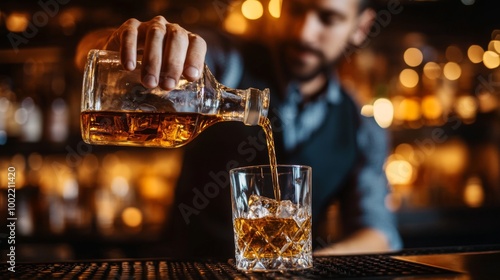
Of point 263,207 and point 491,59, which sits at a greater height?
point 491,59

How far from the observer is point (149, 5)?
3287 millimetres

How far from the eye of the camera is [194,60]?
41.8 inches

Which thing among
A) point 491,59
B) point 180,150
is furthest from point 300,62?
point 491,59

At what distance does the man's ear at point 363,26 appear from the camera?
315cm

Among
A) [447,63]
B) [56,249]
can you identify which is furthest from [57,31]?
[447,63]

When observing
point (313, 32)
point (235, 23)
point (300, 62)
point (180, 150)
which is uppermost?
point (235, 23)

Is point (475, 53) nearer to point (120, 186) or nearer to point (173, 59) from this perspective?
point (120, 186)

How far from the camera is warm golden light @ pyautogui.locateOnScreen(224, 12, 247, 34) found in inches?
128

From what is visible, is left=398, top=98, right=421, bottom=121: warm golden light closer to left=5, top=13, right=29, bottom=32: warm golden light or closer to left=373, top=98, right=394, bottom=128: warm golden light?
left=373, top=98, right=394, bottom=128: warm golden light

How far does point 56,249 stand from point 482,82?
2705 millimetres

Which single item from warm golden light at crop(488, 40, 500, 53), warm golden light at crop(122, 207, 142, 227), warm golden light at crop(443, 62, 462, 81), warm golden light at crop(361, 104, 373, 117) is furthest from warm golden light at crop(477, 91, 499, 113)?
warm golden light at crop(122, 207, 142, 227)

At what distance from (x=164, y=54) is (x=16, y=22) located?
104 inches

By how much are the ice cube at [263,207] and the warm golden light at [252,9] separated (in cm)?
240

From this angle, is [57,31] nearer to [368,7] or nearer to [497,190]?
[368,7]
